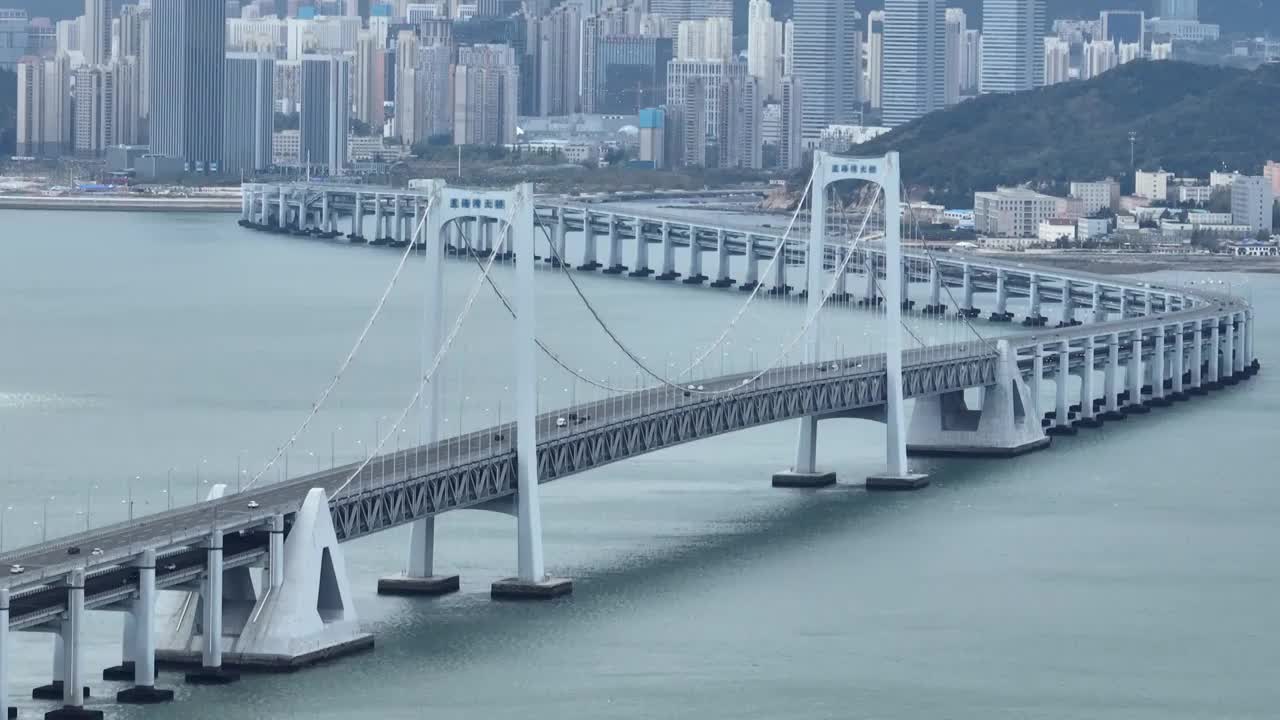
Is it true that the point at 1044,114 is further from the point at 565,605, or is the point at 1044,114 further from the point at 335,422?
the point at 565,605

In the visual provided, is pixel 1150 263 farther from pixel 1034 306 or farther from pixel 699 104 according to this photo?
pixel 699 104

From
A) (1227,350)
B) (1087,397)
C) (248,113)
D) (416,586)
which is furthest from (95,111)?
(416,586)

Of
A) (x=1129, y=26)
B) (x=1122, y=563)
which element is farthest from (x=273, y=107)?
(x=1122, y=563)

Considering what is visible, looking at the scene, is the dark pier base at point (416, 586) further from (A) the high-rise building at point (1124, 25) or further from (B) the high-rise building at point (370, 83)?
(A) the high-rise building at point (1124, 25)

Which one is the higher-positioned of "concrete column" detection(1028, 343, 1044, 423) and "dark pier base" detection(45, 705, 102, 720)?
"concrete column" detection(1028, 343, 1044, 423)

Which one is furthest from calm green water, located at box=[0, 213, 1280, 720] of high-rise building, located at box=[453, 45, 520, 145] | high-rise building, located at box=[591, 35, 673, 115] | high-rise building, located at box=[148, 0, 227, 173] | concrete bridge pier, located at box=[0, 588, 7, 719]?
high-rise building, located at box=[591, 35, 673, 115]

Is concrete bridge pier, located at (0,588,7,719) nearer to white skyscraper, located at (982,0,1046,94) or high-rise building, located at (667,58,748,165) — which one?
high-rise building, located at (667,58,748,165)

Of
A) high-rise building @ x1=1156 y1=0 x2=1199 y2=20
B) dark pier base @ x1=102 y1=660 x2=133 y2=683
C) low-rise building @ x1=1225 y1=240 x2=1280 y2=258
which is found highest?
high-rise building @ x1=1156 y1=0 x2=1199 y2=20
